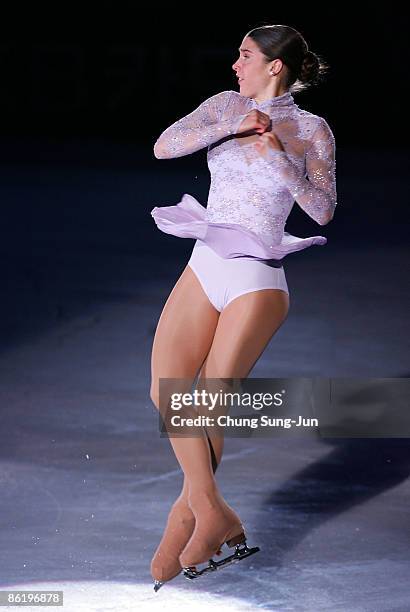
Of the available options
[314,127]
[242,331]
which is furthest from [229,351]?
[314,127]

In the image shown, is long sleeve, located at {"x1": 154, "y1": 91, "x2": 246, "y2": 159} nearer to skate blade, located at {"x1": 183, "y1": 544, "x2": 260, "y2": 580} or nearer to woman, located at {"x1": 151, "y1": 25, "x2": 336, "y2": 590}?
woman, located at {"x1": 151, "y1": 25, "x2": 336, "y2": 590}

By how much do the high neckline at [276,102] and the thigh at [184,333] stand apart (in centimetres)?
46

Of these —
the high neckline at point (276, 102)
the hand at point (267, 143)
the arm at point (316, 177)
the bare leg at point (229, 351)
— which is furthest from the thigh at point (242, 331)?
the high neckline at point (276, 102)

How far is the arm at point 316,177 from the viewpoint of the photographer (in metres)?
3.42

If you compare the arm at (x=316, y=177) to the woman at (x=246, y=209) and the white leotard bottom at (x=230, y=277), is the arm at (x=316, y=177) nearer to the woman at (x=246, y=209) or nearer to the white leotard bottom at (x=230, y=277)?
the woman at (x=246, y=209)

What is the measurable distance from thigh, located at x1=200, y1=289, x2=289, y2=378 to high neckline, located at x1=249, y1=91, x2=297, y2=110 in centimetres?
46

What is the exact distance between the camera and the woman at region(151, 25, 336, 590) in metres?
3.46

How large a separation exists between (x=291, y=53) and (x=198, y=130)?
0.32m

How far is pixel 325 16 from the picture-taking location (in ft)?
54.7

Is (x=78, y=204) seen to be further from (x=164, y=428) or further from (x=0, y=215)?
(x=164, y=428)

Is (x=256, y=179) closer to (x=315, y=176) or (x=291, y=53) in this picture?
(x=315, y=176)

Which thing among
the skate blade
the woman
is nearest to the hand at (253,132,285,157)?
the woman

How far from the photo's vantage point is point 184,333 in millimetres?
3514

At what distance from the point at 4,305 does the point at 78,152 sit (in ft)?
23.8
